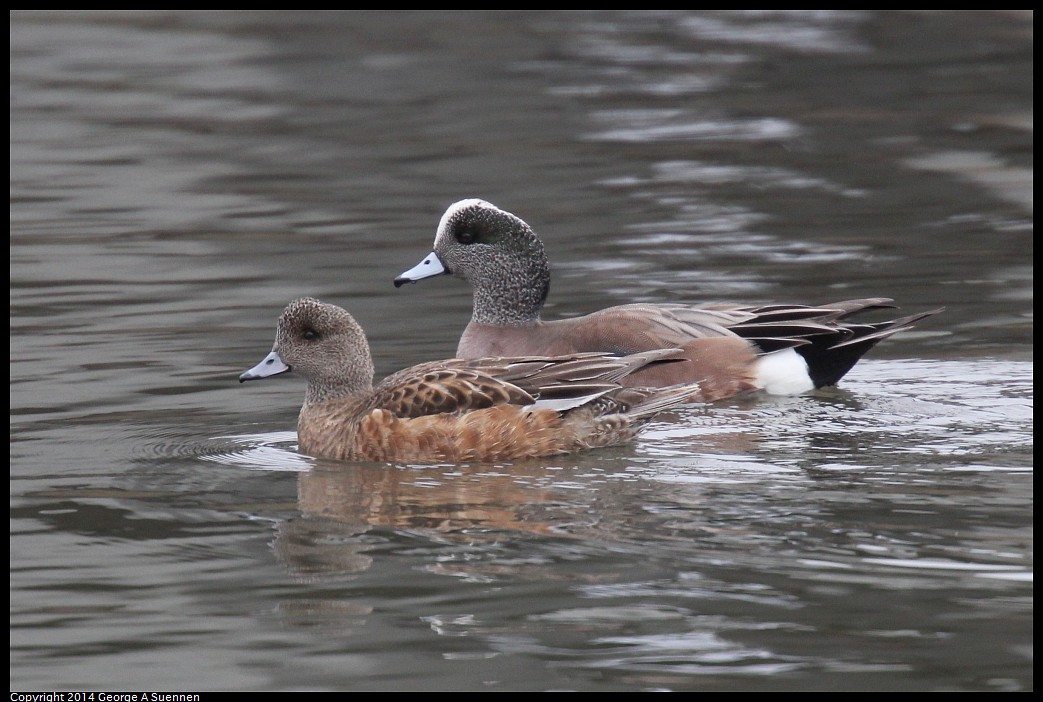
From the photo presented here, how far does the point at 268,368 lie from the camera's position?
24.3 feet

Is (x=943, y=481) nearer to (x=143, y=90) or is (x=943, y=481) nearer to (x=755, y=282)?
(x=755, y=282)

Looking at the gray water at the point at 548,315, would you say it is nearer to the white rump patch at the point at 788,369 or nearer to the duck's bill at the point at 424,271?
the white rump patch at the point at 788,369

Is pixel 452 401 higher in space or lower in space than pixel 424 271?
lower

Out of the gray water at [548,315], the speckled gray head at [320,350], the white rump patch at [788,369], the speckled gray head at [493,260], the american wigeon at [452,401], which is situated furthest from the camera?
the speckled gray head at [493,260]

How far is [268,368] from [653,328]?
6.50 feet

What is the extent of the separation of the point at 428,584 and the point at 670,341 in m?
3.11

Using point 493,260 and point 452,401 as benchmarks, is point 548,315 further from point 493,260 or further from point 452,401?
point 452,401

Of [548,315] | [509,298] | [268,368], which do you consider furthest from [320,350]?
[548,315]

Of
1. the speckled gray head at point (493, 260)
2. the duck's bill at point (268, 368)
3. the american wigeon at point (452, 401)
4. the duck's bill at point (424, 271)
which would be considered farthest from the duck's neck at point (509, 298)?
the duck's bill at point (268, 368)

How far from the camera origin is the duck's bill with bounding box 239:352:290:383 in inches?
289

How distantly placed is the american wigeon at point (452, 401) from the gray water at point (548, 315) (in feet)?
0.41

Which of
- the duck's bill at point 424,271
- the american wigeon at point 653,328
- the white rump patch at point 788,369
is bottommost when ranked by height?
the white rump patch at point 788,369

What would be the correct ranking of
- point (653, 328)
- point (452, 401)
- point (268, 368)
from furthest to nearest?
point (653, 328), point (268, 368), point (452, 401)

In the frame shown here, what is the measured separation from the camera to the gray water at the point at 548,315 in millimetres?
5156
